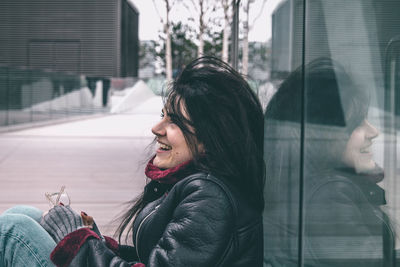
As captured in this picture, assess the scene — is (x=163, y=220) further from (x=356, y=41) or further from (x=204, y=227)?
(x=356, y=41)

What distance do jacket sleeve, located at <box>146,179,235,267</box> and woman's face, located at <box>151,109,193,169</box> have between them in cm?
20

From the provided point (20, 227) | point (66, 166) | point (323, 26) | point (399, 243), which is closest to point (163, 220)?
point (20, 227)

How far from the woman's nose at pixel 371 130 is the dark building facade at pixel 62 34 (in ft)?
119

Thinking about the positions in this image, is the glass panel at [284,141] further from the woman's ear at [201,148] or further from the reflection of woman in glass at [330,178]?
the woman's ear at [201,148]

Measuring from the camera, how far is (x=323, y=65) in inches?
76.4

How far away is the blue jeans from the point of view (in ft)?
6.33

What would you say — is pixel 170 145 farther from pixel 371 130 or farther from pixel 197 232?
pixel 371 130

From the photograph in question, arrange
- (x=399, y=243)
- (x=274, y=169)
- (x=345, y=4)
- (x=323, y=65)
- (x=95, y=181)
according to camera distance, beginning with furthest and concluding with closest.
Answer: (x=95, y=181), (x=274, y=169), (x=323, y=65), (x=345, y=4), (x=399, y=243)

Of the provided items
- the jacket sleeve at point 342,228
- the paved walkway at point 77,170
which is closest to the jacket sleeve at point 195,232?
the jacket sleeve at point 342,228

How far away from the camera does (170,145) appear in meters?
1.92

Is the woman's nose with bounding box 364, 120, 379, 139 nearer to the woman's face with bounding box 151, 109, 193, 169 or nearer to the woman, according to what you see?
the woman

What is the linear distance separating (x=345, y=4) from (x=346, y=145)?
1.38 feet

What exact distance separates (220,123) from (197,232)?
0.35 m

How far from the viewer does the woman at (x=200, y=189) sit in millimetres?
1666
